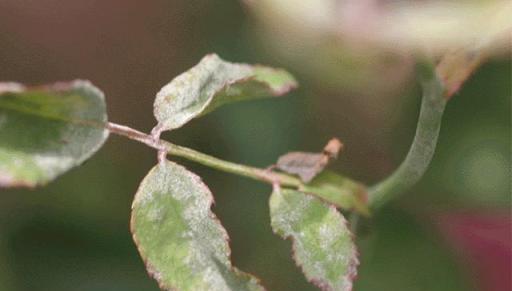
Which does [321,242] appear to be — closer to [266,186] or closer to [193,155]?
[193,155]

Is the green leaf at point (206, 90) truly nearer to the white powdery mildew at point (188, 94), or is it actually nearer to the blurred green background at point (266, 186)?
the white powdery mildew at point (188, 94)

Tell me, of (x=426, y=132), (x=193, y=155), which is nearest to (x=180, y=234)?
(x=193, y=155)

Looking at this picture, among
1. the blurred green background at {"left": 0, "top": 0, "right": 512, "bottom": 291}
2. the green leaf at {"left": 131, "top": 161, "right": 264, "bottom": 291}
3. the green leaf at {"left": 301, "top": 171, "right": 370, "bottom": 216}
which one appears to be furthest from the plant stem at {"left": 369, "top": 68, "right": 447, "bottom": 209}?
the blurred green background at {"left": 0, "top": 0, "right": 512, "bottom": 291}

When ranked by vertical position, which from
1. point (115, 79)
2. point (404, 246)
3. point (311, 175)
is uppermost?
point (311, 175)

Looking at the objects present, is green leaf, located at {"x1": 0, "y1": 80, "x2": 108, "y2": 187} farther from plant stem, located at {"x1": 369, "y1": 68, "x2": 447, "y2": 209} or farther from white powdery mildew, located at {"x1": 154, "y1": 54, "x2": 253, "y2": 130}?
plant stem, located at {"x1": 369, "y1": 68, "x2": 447, "y2": 209}

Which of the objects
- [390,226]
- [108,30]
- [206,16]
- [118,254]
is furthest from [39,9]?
[390,226]

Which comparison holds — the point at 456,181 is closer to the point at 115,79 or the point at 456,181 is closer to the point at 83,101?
the point at 115,79
